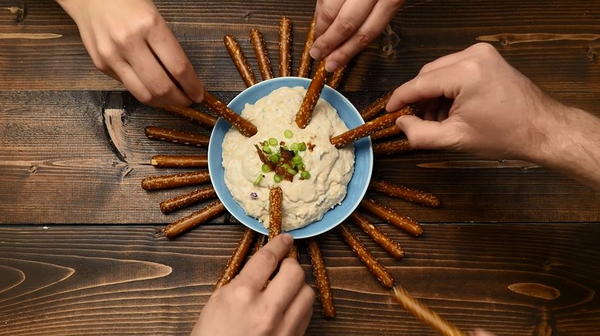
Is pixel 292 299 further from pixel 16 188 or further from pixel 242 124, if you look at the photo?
pixel 16 188

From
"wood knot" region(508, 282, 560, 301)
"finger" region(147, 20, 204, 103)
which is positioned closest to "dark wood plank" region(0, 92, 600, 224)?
"wood knot" region(508, 282, 560, 301)

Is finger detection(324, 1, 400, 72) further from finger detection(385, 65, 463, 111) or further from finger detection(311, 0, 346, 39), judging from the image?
finger detection(385, 65, 463, 111)

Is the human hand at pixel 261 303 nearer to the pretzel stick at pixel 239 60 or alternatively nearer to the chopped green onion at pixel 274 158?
the chopped green onion at pixel 274 158

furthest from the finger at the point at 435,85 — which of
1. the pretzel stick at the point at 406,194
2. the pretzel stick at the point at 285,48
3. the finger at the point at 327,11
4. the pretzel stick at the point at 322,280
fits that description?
the pretzel stick at the point at 322,280

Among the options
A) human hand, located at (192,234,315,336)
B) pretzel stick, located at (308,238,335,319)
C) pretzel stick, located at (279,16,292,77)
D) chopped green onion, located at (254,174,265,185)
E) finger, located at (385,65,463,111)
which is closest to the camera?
human hand, located at (192,234,315,336)

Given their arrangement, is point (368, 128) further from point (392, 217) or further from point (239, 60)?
point (239, 60)
